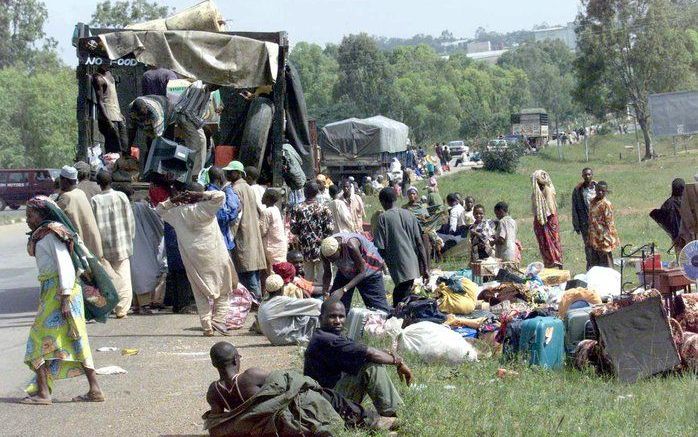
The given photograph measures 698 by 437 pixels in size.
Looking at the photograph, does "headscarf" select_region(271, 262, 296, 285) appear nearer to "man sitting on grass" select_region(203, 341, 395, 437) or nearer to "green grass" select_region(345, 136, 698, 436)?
"green grass" select_region(345, 136, 698, 436)

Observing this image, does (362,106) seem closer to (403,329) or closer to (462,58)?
(462,58)

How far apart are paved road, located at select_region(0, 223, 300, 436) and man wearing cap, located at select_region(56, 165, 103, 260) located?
0.93 meters

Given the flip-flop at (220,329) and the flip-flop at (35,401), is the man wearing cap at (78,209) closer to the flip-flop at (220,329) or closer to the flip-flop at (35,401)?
the flip-flop at (220,329)

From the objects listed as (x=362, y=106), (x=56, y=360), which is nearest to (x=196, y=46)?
(x=56, y=360)

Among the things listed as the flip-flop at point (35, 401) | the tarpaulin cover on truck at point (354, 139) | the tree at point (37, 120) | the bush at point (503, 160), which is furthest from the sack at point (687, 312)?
the tree at point (37, 120)

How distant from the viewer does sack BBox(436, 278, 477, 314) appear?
1212cm

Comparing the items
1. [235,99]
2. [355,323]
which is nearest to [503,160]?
[235,99]

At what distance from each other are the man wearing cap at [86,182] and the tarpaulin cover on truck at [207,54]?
5.61ft

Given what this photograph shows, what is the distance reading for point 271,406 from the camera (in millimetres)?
6770

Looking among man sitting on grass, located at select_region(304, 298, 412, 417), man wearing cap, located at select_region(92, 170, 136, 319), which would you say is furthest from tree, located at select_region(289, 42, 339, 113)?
man sitting on grass, located at select_region(304, 298, 412, 417)

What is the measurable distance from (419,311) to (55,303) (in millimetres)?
3964

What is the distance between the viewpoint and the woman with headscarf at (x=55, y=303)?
8242 millimetres

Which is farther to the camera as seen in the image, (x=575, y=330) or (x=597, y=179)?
(x=597, y=179)

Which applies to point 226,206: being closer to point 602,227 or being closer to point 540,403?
point 602,227
